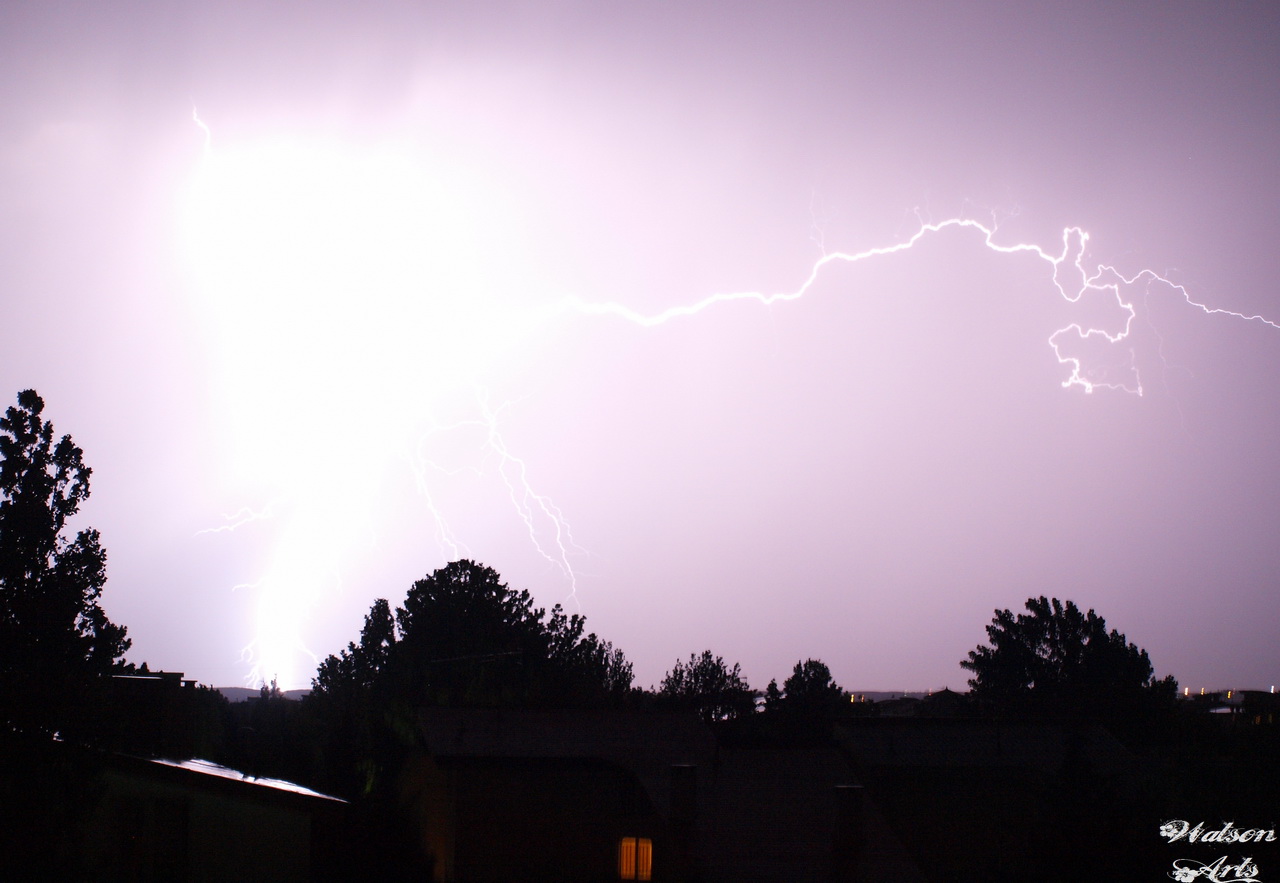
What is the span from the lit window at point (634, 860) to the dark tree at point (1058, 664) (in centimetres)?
4413

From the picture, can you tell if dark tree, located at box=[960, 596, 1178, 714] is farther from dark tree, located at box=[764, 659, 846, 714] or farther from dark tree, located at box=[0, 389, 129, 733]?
dark tree, located at box=[0, 389, 129, 733]

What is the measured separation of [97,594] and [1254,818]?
19.6m

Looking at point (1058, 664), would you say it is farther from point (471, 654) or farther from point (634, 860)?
point (634, 860)

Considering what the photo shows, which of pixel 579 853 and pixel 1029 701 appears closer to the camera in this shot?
pixel 579 853

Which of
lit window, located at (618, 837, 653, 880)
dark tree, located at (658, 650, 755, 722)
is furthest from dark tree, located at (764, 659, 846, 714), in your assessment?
lit window, located at (618, 837, 653, 880)

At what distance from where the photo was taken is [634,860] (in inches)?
884

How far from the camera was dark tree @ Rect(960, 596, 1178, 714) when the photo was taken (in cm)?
6322

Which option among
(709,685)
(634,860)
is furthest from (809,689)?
(634,860)

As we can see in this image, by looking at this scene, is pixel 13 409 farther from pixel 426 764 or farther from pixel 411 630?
pixel 411 630

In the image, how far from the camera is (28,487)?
700 inches

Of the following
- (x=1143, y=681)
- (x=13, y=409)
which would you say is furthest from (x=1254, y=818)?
(x=1143, y=681)

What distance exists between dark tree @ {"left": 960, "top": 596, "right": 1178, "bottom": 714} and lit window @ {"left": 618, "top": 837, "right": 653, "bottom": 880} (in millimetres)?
44131

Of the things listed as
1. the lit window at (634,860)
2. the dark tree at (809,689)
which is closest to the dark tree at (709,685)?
the dark tree at (809,689)

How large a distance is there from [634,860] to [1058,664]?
5178cm
